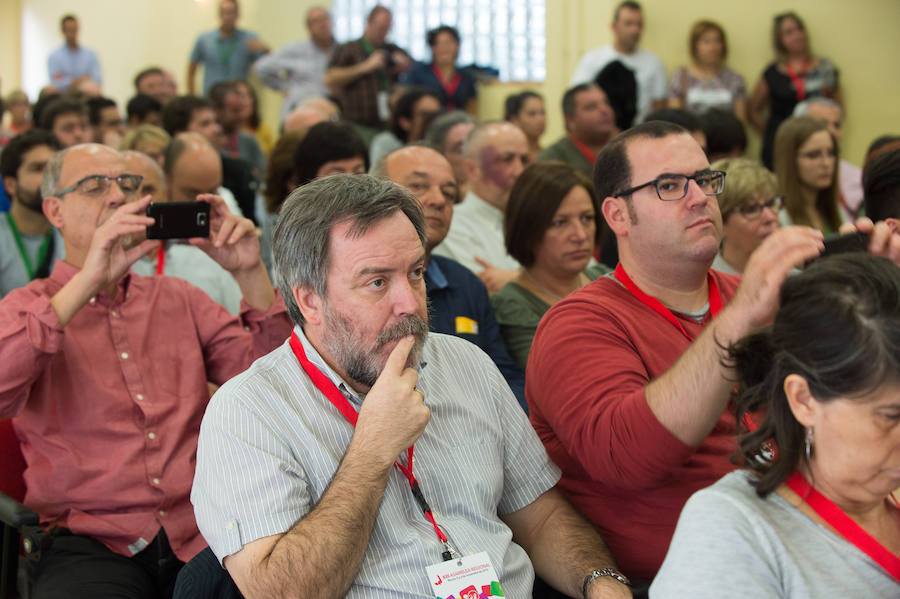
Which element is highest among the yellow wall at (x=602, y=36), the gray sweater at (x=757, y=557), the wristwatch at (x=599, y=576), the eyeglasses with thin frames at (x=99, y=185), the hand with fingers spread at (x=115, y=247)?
the yellow wall at (x=602, y=36)

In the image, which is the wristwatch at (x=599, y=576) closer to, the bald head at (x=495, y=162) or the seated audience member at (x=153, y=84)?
the bald head at (x=495, y=162)

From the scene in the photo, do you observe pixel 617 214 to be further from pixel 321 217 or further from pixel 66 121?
pixel 66 121

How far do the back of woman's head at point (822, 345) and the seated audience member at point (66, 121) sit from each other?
4694 mm

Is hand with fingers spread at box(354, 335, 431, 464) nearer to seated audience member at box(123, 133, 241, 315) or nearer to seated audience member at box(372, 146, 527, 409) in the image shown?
seated audience member at box(372, 146, 527, 409)

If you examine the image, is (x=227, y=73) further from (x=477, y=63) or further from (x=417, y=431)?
(x=417, y=431)

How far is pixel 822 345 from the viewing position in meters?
1.29

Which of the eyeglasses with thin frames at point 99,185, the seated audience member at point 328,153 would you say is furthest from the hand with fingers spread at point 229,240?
the seated audience member at point 328,153

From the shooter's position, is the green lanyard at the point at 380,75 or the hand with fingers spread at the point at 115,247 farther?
the green lanyard at the point at 380,75

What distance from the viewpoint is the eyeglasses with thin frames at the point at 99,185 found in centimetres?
255

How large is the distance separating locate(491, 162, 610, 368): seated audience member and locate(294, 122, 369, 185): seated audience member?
0.71 meters

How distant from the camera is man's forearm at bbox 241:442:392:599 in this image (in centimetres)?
150

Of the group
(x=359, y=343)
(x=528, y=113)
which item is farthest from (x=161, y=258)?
(x=528, y=113)

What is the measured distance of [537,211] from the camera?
10.4 ft

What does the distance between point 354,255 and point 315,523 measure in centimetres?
50
